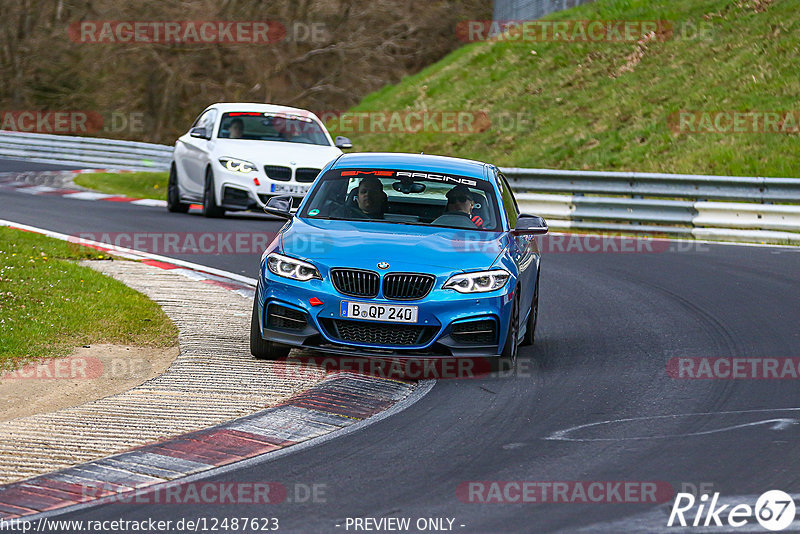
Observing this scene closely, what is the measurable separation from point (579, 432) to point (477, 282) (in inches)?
74.4

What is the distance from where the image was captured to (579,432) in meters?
7.37

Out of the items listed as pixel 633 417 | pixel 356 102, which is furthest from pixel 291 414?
pixel 356 102

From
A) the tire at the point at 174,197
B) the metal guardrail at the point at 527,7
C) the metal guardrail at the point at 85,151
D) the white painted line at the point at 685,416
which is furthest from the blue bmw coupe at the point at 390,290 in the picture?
the metal guardrail at the point at 527,7

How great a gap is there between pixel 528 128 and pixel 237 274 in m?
17.7

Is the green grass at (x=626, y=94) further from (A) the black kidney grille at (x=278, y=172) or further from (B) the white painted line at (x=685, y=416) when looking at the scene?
(B) the white painted line at (x=685, y=416)

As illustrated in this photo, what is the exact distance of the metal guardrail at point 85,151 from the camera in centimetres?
3366

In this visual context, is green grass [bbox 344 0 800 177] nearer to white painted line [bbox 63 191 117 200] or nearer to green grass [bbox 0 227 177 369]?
white painted line [bbox 63 191 117 200]

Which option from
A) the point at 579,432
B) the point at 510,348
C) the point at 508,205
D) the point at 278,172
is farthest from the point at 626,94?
the point at 579,432

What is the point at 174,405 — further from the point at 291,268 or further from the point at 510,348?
the point at 510,348

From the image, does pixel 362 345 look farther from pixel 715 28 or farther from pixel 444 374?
pixel 715 28

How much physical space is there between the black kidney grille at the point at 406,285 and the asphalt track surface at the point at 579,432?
0.63 meters

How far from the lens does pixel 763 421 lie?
762 centimetres

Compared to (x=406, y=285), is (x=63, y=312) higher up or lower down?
lower down

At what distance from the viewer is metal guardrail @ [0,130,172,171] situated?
3366 cm
